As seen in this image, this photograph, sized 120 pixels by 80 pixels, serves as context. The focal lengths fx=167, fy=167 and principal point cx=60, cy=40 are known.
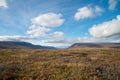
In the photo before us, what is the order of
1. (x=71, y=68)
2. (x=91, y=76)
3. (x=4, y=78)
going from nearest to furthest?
(x=4, y=78) → (x=91, y=76) → (x=71, y=68)

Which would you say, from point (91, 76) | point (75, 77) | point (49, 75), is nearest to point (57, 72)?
point (49, 75)

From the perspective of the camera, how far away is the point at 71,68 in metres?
19.2

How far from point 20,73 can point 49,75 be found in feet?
10.2

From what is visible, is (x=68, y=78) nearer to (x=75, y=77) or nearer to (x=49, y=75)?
(x=75, y=77)

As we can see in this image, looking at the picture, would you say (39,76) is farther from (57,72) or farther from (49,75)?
(57,72)

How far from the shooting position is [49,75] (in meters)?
16.1

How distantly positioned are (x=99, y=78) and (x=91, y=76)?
0.94 m

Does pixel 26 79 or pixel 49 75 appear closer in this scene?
pixel 26 79

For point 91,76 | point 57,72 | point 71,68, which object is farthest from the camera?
point 71,68

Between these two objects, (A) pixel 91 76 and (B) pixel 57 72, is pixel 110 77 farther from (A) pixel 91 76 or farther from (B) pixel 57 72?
(B) pixel 57 72

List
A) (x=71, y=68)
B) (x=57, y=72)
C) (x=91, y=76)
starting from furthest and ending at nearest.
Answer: (x=71, y=68), (x=57, y=72), (x=91, y=76)

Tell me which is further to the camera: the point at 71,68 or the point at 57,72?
the point at 71,68

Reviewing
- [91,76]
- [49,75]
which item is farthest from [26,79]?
[91,76]

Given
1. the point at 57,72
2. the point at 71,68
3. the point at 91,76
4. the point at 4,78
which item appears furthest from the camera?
the point at 71,68
